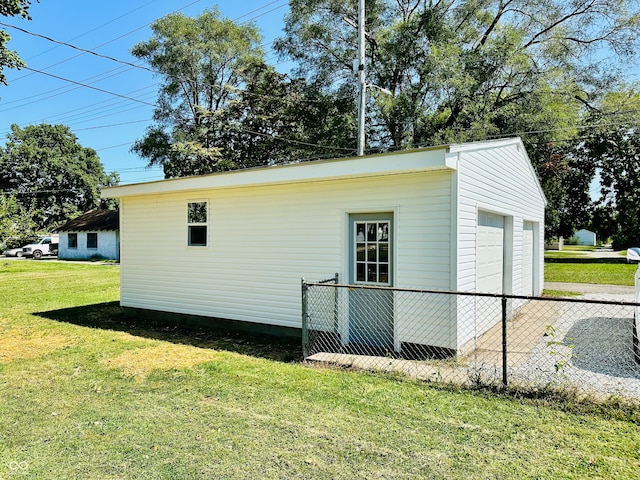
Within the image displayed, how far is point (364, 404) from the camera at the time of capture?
386cm

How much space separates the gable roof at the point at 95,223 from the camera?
27.4 meters

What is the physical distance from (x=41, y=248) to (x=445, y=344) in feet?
108

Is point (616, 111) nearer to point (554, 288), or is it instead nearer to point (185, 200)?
point (554, 288)

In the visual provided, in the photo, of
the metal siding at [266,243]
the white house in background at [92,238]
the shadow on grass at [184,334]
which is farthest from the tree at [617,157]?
the white house in background at [92,238]

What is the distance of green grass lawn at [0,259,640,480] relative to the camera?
281cm

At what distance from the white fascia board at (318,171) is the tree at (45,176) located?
38.4m

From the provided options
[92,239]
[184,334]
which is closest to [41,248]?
[92,239]

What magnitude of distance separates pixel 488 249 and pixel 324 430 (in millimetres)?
4863

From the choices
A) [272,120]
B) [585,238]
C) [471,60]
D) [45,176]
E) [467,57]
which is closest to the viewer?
[471,60]

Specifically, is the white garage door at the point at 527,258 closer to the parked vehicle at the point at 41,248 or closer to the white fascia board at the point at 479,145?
the white fascia board at the point at 479,145

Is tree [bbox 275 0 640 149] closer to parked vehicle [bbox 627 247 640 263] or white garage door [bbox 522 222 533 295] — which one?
white garage door [bbox 522 222 533 295]

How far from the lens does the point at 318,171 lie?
19.9 feet

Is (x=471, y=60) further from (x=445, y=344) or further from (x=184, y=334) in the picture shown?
(x=184, y=334)

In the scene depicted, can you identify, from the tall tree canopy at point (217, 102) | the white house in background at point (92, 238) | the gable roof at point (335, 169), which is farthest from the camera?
the white house in background at point (92, 238)
